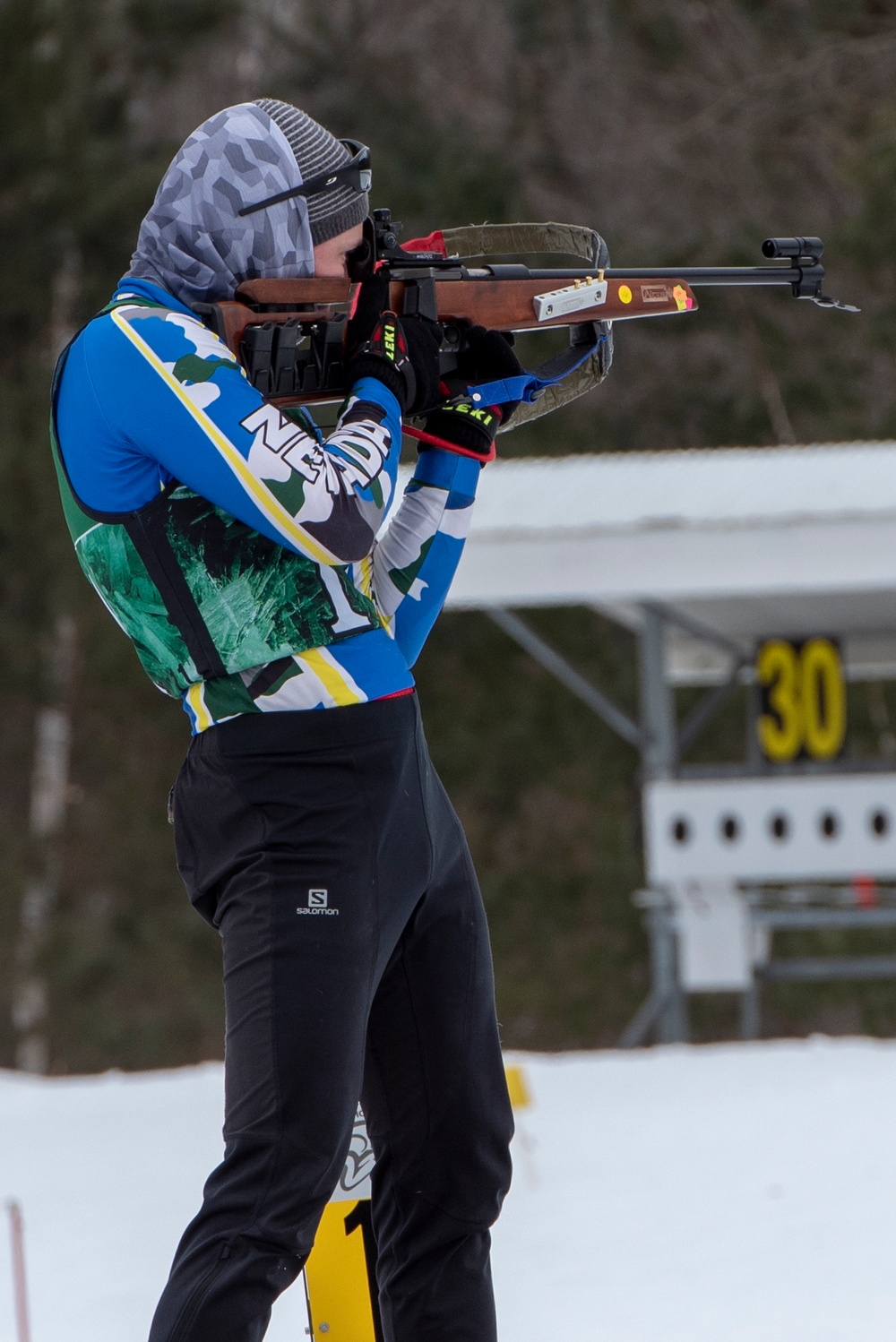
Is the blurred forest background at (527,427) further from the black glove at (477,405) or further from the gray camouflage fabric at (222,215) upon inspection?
the gray camouflage fabric at (222,215)

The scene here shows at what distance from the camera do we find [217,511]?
1740mm

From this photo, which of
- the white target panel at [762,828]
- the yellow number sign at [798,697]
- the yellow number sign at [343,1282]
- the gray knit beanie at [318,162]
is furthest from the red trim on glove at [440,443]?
the yellow number sign at [798,697]

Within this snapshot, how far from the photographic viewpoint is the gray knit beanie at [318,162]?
1860 mm

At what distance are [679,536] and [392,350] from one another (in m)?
4.76

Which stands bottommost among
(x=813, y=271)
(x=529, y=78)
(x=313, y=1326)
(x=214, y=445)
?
(x=313, y=1326)

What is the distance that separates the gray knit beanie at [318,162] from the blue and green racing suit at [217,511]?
201 mm

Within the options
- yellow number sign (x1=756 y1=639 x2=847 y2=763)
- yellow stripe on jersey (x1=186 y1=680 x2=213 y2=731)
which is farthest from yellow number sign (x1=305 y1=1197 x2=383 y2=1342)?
yellow number sign (x1=756 y1=639 x2=847 y2=763)

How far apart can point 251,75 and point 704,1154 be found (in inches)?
510

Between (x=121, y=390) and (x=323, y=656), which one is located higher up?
(x=121, y=390)

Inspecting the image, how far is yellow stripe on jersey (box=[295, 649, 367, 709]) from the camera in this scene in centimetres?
177

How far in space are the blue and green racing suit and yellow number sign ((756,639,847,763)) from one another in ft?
19.2

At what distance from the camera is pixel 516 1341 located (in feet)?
8.82

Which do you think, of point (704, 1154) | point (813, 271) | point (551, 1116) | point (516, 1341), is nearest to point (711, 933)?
point (551, 1116)

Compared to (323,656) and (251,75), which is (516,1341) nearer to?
(323,656)
